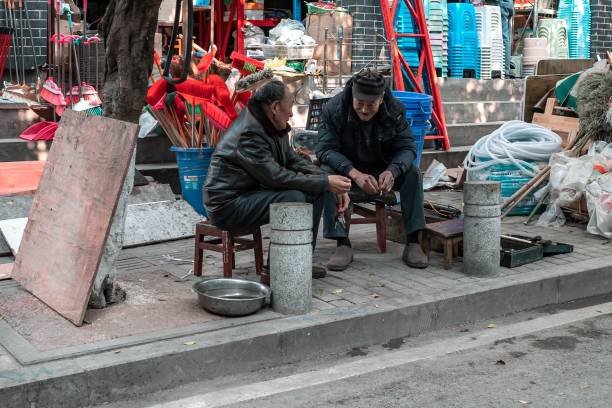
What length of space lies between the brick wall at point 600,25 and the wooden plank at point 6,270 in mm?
11567

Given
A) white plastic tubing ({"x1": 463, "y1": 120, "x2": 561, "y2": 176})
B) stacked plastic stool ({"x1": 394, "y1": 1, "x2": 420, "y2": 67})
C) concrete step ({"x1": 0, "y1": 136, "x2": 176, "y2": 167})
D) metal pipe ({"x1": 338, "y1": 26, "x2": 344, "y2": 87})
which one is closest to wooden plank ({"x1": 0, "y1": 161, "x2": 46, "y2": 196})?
concrete step ({"x1": 0, "y1": 136, "x2": 176, "y2": 167})

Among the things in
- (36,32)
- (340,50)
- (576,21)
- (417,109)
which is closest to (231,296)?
(417,109)

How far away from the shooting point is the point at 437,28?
11.8m

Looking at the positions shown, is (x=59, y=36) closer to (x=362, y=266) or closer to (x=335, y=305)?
(x=362, y=266)

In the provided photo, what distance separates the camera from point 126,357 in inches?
179

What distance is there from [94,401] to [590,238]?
5.01 meters

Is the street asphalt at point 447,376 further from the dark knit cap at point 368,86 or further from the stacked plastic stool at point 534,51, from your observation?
the stacked plastic stool at point 534,51

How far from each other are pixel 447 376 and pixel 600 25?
457 inches

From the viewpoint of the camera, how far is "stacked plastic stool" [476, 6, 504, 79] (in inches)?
486

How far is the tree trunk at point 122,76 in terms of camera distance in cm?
527

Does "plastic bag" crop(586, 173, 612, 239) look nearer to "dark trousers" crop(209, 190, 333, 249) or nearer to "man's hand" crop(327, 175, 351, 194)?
"man's hand" crop(327, 175, 351, 194)

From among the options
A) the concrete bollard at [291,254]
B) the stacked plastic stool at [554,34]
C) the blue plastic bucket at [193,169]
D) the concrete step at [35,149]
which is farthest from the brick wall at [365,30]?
the concrete bollard at [291,254]

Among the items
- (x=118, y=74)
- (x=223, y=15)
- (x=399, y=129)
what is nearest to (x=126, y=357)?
(x=118, y=74)

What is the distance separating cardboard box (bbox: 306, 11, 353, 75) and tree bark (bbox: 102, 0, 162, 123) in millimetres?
5696
